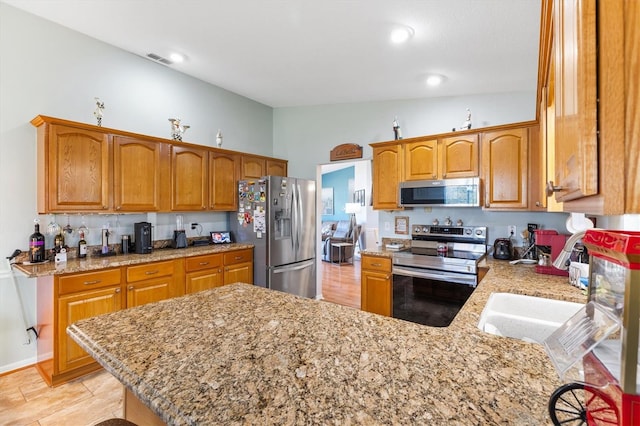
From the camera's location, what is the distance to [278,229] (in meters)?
3.95

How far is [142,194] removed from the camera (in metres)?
3.14

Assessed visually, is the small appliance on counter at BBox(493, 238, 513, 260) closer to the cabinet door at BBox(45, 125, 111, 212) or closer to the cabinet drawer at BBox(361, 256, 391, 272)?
the cabinet drawer at BBox(361, 256, 391, 272)

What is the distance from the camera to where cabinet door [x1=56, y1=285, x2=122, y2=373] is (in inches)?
94.0

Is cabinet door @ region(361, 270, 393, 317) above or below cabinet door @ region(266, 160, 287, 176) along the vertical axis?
below

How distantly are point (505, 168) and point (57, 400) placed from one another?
4.25 metres

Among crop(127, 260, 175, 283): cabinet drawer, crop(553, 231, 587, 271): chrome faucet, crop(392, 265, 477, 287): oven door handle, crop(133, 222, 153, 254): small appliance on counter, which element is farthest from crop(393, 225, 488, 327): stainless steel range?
crop(133, 222, 153, 254): small appliance on counter

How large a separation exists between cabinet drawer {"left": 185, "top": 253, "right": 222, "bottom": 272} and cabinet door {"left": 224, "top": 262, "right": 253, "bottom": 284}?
0.15 metres

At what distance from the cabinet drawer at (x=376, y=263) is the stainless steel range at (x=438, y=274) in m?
0.08

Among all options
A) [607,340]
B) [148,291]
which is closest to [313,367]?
[607,340]

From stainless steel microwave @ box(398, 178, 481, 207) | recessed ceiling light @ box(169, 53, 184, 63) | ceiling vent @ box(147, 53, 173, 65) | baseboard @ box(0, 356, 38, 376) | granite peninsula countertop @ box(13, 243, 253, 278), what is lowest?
baseboard @ box(0, 356, 38, 376)

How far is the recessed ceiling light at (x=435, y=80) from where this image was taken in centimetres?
310

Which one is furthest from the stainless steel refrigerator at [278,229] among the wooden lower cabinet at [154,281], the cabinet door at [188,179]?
the wooden lower cabinet at [154,281]

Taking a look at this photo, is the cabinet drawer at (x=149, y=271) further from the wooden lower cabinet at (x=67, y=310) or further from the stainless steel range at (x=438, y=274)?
the stainless steel range at (x=438, y=274)

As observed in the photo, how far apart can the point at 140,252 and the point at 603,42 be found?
370cm
